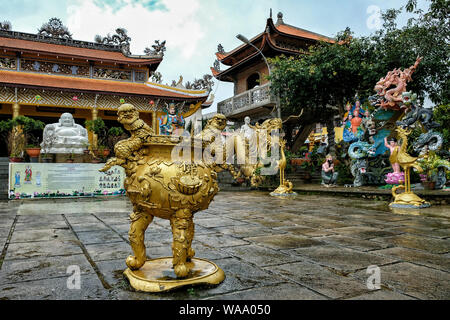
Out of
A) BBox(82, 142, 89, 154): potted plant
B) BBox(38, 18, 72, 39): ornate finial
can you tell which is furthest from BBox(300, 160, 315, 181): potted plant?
BBox(38, 18, 72, 39): ornate finial

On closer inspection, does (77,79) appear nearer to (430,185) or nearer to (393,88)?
(393,88)

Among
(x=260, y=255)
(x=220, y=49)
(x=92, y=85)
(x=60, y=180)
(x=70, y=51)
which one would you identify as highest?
(x=220, y=49)

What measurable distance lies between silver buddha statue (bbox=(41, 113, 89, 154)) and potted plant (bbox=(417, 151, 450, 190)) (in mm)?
10587

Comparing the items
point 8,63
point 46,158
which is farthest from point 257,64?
point 46,158

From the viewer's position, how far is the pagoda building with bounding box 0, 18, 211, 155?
1564 cm

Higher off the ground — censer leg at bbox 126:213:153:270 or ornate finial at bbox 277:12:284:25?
ornate finial at bbox 277:12:284:25

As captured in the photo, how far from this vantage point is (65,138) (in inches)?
448

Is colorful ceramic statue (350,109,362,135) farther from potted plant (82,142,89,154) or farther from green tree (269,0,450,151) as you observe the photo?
potted plant (82,142,89,154)

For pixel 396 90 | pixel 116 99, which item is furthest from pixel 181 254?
pixel 116 99

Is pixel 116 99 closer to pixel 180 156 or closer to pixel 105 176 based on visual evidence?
pixel 105 176

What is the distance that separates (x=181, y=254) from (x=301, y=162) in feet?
41.4

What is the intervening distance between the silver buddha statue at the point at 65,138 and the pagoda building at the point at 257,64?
917 centimetres

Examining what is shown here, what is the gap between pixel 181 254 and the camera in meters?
2.06

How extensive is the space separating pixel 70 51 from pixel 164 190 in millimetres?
18547
